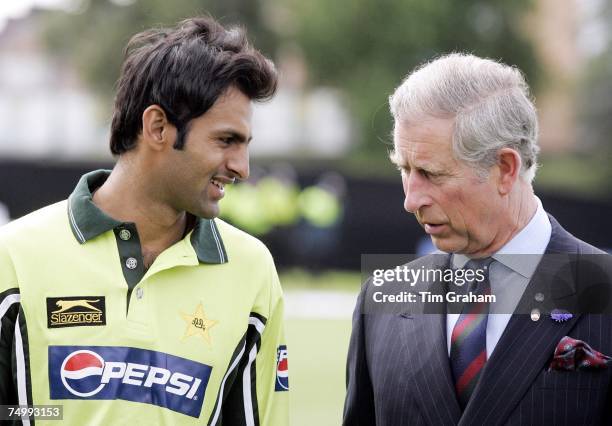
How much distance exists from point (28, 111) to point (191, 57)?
37.3 m

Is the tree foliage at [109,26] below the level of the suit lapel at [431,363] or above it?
above

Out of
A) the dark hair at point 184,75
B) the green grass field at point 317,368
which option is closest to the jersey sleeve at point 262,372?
the dark hair at point 184,75

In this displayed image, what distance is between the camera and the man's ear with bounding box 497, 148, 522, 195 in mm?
3127

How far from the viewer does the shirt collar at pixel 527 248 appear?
10.3 ft

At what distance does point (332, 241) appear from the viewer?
18750mm

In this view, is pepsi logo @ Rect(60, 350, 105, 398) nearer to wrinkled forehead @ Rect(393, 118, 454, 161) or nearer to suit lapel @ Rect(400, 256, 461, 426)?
suit lapel @ Rect(400, 256, 461, 426)

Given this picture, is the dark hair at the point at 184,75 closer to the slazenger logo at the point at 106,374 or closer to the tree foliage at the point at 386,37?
the slazenger logo at the point at 106,374

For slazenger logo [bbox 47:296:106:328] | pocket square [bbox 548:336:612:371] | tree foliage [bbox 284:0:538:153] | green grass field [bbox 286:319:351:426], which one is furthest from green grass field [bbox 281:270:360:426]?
tree foliage [bbox 284:0:538:153]

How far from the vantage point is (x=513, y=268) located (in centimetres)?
318

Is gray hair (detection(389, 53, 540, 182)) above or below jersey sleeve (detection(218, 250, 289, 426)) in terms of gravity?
above

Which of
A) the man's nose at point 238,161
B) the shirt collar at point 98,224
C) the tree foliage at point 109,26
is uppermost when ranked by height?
the tree foliage at point 109,26

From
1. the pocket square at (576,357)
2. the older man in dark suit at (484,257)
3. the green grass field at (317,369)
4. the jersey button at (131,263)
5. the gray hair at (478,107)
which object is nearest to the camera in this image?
the pocket square at (576,357)

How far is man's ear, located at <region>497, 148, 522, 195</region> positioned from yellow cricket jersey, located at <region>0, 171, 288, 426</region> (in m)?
0.78

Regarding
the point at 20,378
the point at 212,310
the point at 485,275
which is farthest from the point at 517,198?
the point at 20,378
